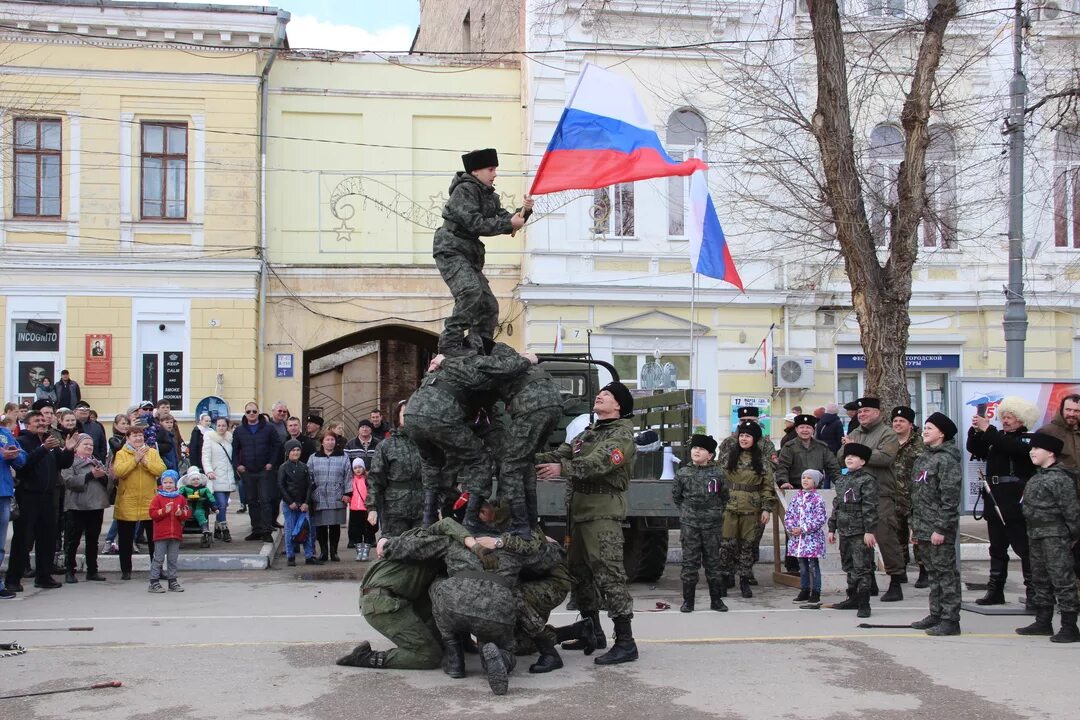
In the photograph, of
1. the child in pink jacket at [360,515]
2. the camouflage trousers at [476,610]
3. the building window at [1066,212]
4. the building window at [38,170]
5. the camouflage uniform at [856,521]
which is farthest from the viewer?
the building window at [1066,212]

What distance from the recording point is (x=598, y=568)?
8148mm

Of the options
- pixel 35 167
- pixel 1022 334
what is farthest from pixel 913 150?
pixel 35 167

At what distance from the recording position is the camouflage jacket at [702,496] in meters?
10.9

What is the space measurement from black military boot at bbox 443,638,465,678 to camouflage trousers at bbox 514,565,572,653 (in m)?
0.48

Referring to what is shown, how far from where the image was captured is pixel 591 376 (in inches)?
557

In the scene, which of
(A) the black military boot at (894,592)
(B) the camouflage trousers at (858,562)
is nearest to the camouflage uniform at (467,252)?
(B) the camouflage trousers at (858,562)

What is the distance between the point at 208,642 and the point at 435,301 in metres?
14.7

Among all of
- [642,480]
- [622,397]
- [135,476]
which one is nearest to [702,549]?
[642,480]

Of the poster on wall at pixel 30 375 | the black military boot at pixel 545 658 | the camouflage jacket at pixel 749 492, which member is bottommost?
the black military boot at pixel 545 658

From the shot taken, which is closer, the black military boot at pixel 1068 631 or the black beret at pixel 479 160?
the black beret at pixel 479 160

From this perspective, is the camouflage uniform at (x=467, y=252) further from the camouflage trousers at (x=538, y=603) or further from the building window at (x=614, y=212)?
the building window at (x=614, y=212)

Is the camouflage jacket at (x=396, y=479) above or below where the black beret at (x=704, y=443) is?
below

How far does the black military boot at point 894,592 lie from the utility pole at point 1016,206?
17.8ft

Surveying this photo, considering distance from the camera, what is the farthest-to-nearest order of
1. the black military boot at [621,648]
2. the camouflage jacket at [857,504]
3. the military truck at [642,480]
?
the military truck at [642,480] → the camouflage jacket at [857,504] → the black military boot at [621,648]
